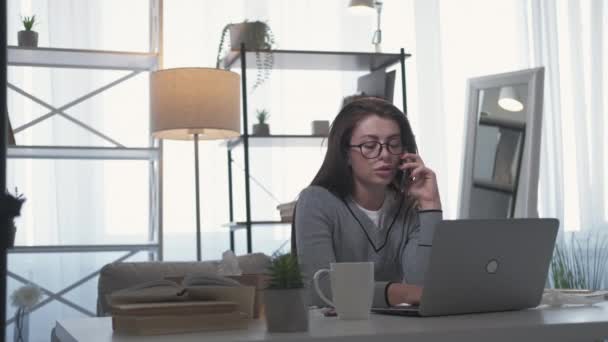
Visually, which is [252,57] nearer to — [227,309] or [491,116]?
[491,116]

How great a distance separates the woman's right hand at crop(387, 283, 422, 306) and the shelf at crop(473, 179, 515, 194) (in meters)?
2.60

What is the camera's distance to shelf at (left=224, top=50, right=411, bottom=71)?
3.94 m

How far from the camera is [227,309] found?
1.22 metres

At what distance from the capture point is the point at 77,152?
3721mm

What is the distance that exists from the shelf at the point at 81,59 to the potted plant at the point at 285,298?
262 centimetres

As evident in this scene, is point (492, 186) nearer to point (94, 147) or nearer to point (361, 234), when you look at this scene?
point (94, 147)

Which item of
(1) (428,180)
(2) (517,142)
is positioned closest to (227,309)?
(1) (428,180)

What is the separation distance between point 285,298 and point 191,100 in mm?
2229

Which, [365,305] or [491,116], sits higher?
[491,116]

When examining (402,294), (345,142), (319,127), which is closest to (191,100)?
(319,127)

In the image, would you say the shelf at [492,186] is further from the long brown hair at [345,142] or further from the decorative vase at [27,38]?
the decorative vase at [27,38]

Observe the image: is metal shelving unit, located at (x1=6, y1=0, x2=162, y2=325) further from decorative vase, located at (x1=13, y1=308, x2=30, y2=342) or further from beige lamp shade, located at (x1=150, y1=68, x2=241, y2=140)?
beige lamp shade, located at (x1=150, y1=68, x2=241, y2=140)

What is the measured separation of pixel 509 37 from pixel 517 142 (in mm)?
945

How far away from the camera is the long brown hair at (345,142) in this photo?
2221 millimetres
